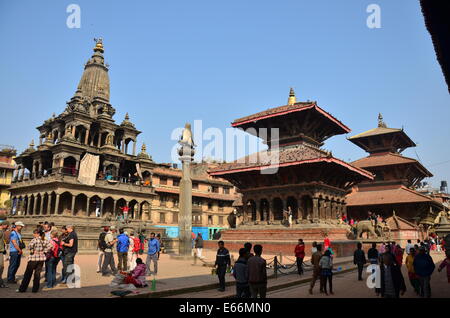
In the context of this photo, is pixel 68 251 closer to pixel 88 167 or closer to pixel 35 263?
pixel 35 263

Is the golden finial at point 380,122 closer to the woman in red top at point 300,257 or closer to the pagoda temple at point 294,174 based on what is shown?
the pagoda temple at point 294,174

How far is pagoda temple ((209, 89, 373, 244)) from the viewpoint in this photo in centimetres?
2761

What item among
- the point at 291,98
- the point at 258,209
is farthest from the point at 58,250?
the point at 291,98

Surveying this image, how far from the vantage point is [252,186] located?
32125 millimetres

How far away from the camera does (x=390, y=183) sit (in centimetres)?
4256

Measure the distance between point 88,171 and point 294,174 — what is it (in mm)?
23025

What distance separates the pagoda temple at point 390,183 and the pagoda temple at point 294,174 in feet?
29.9

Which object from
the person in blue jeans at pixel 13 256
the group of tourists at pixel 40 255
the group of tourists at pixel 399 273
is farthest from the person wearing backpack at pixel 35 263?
the group of tourists at pixel 399 273

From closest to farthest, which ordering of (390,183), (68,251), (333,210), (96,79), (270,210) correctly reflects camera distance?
1. (68,251)
2. (270,210)
3. (333,210)
4. (390,183)
5. (96,79)

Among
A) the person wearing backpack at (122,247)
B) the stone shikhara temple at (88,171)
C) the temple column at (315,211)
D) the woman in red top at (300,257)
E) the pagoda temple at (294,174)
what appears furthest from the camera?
the stone shikhara temple at (88,171)

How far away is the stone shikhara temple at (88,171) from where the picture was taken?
3653cm
